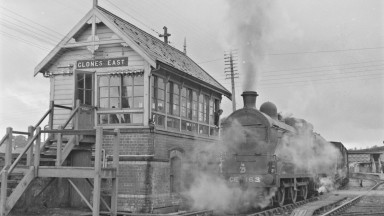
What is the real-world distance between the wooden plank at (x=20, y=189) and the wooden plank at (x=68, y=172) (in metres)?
0.23

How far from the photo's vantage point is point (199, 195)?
15891 mm

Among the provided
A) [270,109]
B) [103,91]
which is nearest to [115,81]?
[103,91]

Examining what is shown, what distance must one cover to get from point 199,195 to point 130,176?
3343mm

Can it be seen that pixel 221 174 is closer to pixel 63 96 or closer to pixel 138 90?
pixel 138 90

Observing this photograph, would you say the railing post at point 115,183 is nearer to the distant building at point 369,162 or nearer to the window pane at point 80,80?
the window pane at point 80,80

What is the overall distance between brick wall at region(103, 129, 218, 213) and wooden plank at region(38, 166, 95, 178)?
98.6 inches

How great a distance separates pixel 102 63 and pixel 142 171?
3.80 meters

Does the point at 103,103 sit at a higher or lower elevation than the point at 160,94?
lower

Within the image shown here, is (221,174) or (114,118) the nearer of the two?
(114,118)

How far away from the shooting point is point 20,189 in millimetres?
11602

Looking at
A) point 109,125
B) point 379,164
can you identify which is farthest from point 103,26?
point 379,164

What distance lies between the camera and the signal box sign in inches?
555

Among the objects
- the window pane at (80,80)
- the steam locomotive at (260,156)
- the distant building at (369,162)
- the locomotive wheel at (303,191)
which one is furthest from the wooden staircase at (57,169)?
the distant building at (369,162)

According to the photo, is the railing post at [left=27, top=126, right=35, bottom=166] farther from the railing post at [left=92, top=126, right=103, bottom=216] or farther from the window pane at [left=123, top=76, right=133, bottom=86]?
the window pane at [left=123, top=76, right=133, bottom=86]
